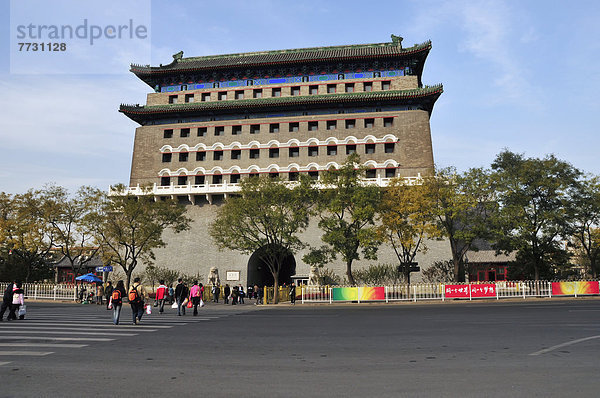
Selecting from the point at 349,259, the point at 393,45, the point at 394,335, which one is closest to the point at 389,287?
the point at 349,259

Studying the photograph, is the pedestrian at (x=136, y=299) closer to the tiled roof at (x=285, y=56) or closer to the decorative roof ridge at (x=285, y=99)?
the decorative roof ridge at (x=285, y=99)

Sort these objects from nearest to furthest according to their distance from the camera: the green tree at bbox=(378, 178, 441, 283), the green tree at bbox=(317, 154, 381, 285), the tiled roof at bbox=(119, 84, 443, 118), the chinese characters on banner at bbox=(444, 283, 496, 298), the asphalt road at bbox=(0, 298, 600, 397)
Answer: the asphalt road at bbox=(0, 298, 600, 397), the chinese characters on banner at bbox=(444, 283, 496, 298), the green tree at bbox=(317, 154, 381, 285), the green tree at bbox=(378, 178, 441, 283), the tiled roof at bbox=(119, 84, 443, 118)

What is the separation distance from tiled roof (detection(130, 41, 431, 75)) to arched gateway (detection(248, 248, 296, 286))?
22.2 metres

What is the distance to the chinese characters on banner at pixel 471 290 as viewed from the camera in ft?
97.7

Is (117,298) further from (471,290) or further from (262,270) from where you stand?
(262,270)

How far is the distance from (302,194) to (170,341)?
73.8ft

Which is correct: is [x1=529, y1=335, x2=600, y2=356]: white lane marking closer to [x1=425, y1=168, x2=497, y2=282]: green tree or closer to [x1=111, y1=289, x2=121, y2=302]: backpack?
[x1=111, y1=289, x2=121, y2=302]: backpack

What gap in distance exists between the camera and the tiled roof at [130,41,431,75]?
49469 mm

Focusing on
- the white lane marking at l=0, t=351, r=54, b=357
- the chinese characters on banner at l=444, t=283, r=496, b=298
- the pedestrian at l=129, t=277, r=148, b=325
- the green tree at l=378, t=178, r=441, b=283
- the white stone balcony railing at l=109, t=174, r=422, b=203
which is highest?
the white stone balcony railing at l=109, t=174, r=422, b=203

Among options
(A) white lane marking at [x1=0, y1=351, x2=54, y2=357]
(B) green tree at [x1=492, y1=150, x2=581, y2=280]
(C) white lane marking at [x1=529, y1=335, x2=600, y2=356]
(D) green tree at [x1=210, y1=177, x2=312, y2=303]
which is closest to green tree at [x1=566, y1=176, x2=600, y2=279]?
(B) green tree at [x1=492, y1=150, x2=581, y2=280]

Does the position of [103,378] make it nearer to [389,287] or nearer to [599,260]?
[389,287]

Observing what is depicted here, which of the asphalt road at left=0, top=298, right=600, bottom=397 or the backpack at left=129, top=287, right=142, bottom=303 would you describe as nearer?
the asphalt road at left=0, top=298, right=600, bottom=397

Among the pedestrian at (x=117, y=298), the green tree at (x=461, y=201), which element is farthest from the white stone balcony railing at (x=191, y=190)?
the pedestrian at (x=117, y=298)

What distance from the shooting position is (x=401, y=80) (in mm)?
49531
